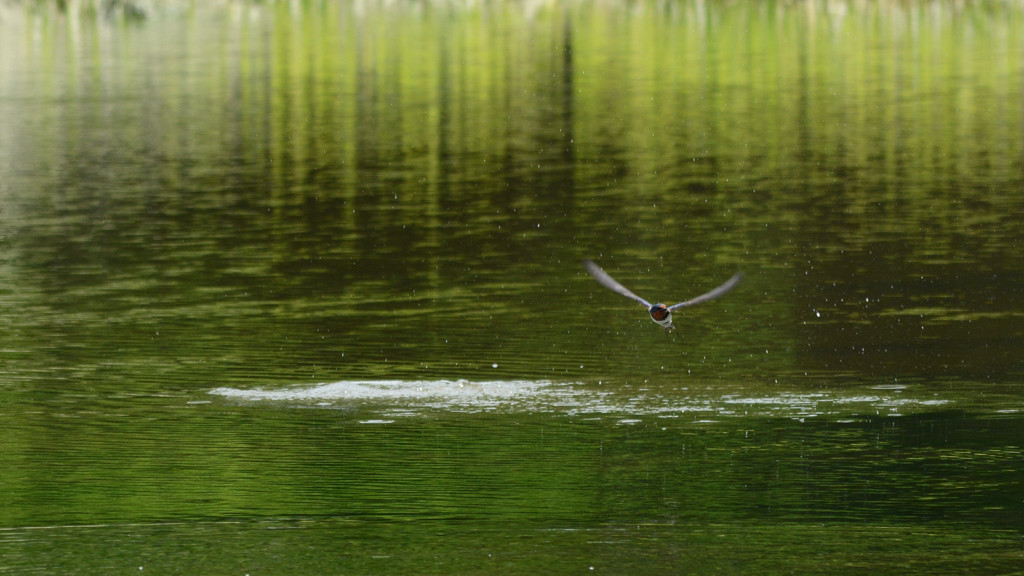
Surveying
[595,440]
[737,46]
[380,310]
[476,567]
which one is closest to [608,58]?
[737,46]

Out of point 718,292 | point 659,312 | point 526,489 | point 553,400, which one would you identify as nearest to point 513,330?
point 553,400

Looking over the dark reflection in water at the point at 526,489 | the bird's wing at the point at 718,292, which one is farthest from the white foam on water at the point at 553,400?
the bird's wing at the point at 718,292

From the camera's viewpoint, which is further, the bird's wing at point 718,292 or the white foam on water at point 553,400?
the white foam on water at point 553,400

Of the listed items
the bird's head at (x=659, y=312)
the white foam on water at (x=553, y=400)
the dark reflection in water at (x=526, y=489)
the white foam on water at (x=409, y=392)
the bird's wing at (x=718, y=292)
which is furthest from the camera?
the white foam on water at (x=409, y=392)

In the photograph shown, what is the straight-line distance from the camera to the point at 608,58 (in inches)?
2477

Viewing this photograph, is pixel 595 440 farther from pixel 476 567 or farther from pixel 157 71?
pixel 157 71

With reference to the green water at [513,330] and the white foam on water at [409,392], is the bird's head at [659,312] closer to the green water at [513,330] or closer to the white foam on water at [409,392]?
the green water at [513,330]

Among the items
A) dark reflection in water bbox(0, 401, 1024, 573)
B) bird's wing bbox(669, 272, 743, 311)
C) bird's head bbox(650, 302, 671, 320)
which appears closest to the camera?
dark reflection in water bbox(0, 401, 1024, 573)

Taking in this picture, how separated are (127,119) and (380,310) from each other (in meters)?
25.8

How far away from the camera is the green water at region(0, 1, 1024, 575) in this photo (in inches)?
529

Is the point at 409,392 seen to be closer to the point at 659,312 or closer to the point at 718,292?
the point at 659,312

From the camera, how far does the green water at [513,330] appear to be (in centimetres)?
1344

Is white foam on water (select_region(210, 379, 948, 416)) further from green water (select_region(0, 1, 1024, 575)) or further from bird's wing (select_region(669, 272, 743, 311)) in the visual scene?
bird's wing (select_region(669, 272, 743, 311))

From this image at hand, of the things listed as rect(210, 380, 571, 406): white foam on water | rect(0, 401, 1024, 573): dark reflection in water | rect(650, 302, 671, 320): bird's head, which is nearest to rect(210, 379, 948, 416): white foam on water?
rect(210, 380, 571, 406): white foam on water
